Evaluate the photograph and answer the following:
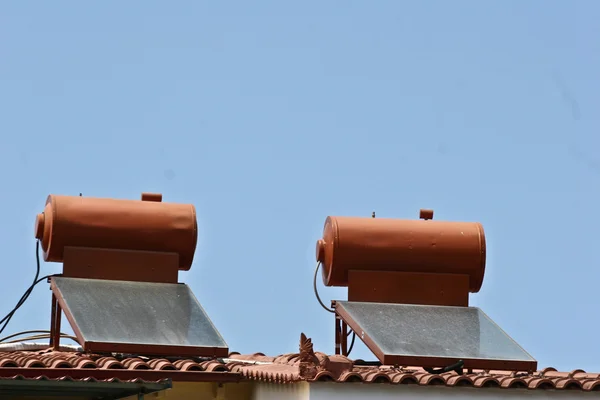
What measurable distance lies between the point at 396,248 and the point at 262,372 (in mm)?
2883

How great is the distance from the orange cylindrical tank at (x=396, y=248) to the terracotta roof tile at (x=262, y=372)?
1.99 metres

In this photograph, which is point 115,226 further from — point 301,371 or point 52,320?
point 301,371

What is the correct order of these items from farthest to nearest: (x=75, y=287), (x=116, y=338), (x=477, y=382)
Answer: (x=75, y=287) → (x=116, y=338) → (x=477, y=382)

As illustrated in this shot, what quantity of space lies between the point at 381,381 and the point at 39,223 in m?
4.85

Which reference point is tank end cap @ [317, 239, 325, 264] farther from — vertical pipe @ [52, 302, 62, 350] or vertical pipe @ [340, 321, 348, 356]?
vertical pipe @ [52, 302, 62, 350]

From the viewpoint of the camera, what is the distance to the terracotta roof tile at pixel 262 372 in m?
11.5

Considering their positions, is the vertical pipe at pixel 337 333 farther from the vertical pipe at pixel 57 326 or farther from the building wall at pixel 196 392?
the vertical pipe at pixel 57 326

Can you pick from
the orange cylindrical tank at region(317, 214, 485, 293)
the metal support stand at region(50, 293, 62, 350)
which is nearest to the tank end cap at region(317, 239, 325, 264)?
the orange cylindrical tank at region(317, 214, 485, 293)

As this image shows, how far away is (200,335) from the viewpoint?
13.3 m

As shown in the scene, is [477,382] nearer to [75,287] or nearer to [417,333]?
[417,333]

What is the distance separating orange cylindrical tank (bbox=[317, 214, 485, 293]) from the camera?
1471 cm

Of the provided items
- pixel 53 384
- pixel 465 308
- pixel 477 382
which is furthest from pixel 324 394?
pixel 465 308

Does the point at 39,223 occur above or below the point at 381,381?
above

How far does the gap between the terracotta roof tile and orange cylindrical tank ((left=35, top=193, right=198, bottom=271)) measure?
6.31 feet
